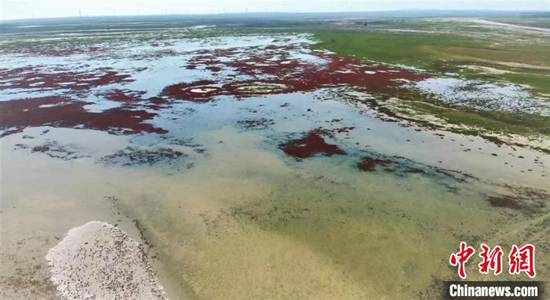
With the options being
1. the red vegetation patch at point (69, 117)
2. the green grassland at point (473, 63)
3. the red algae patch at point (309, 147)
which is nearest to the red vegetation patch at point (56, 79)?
the red vegetation patch at point (69, 117)

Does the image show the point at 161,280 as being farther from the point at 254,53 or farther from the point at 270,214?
the point at 254,53

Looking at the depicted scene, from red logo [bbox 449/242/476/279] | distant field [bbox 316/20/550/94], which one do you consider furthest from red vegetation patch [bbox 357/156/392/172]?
distant field [bbox 316/20/550/94]

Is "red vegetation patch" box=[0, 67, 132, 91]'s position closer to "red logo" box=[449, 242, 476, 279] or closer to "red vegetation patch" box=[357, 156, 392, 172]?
"red vegetation patch" box=[357, 156, 392, 172]

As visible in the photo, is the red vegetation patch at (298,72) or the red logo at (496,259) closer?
the red logo at (496,259)

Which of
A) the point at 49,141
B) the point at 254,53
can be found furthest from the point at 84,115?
the point at 254,53

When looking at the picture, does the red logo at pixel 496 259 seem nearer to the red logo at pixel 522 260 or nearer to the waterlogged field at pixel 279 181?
the red logo at pixel 522 260

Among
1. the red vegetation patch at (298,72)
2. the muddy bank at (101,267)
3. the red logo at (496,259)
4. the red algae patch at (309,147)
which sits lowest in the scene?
the red logo at (496,259)

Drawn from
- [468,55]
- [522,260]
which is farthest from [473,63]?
[522,260]

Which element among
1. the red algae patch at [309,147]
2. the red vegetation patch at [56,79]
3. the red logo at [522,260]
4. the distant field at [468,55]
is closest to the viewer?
the red logo at [522,260]
